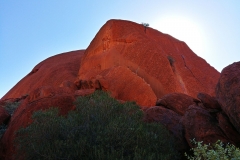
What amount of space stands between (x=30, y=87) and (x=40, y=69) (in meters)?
3.94

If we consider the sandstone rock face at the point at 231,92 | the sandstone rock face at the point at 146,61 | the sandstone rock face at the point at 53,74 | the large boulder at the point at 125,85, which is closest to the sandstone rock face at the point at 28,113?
the sandstone rock face at the point at 231,92

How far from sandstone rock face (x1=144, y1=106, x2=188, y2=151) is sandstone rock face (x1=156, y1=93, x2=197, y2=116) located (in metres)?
1.96

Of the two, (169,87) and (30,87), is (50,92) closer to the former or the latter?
(169,87)

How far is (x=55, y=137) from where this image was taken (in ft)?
27.6

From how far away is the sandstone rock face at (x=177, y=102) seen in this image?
13.6 m

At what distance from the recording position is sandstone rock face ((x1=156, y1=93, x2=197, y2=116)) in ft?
44.8

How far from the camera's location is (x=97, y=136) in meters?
7.79

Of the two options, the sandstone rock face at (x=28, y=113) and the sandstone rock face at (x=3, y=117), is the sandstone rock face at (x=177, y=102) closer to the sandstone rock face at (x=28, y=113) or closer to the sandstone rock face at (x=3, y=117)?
the sandstone rock face at (x=28, y=113)

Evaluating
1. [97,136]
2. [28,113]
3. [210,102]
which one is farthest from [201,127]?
[28,113]

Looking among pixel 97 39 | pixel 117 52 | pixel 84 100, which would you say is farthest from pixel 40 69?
pixel 84 100

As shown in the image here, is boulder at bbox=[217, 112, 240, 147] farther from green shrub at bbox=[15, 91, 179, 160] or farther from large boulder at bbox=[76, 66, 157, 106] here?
large boulder at bbox=[76, 66, 157, 106]

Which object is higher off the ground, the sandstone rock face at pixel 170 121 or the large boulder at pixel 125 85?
the sandstone rock face at pixel 170 121

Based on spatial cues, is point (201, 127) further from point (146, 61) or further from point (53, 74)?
point (53, 74)

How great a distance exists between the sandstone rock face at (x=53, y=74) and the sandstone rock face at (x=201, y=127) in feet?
64.9
